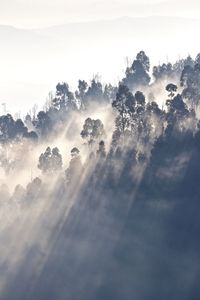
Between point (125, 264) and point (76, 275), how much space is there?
13.8 m

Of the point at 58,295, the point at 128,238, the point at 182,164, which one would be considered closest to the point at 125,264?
the point at 128,238

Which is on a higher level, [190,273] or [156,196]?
[156,196]

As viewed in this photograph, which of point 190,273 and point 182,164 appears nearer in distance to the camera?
point 190,273

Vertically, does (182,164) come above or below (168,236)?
above

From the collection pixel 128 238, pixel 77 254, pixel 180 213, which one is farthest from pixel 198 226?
pixel 77 254

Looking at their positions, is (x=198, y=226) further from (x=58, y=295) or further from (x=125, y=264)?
(x=58, y=295)

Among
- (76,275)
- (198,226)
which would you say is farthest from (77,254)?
(198,226)

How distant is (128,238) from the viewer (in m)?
192

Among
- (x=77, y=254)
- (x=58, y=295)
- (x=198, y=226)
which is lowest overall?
(x=58, y=295)

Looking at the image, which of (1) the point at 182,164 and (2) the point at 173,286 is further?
(1) the point at 182,164

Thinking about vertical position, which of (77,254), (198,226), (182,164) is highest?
(182,164)

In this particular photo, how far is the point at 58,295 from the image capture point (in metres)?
188

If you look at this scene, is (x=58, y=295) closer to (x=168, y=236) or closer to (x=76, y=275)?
(x=76, y=275)

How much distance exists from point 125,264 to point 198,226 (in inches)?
861
